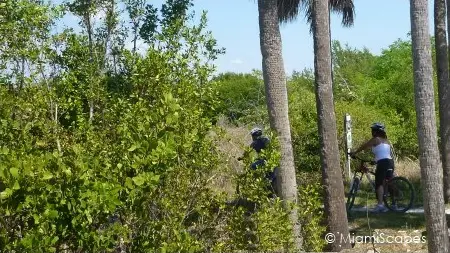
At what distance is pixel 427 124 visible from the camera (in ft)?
27.4

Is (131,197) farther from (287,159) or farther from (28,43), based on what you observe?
(28,43)

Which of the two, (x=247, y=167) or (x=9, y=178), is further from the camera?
(x=247, y=167)

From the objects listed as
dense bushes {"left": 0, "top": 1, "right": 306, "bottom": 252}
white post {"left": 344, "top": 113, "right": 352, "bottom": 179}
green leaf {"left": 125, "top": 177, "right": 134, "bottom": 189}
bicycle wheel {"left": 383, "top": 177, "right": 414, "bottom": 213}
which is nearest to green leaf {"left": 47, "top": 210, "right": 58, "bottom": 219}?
dense bushes {"left": 0, "top": 1, "right": 306, "bottom": 252}

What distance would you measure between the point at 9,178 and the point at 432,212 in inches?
222

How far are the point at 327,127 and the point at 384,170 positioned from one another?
8.77ft

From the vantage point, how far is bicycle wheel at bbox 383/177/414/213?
12.8 metres

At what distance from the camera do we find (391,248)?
36.4 ft

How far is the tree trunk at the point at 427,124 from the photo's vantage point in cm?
835

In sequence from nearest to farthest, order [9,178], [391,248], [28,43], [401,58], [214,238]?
1. [9,178]
2. [214,238]
3. [28,43]
4. [391,248]
5. [401,58]

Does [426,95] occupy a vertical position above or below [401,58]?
below

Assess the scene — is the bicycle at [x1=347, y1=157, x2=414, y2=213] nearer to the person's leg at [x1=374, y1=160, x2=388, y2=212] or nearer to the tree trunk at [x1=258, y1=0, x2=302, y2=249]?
the person's leg at [x1=374, y1=160, x2=388, y2=212]

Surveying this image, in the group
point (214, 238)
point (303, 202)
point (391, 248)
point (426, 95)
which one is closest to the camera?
point (214, 238)

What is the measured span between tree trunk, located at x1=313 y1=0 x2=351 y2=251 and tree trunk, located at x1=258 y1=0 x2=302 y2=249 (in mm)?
1357

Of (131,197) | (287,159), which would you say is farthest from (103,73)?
(131,197)
